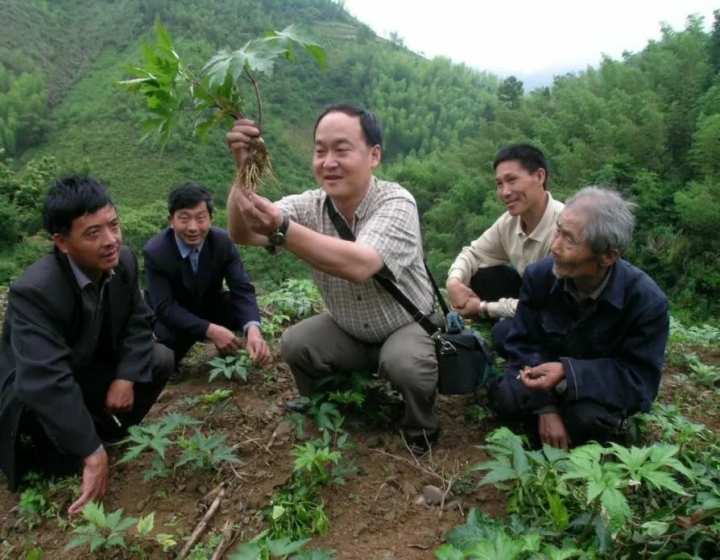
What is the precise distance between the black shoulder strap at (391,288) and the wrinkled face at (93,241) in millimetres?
1010

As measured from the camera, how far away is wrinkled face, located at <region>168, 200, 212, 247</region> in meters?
3.66

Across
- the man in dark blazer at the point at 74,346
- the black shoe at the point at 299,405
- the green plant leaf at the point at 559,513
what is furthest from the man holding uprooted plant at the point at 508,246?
the man in dark blazer at the point at 74,346

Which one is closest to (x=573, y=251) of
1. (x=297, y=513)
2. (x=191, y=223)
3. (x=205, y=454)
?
(x=297, y=513)

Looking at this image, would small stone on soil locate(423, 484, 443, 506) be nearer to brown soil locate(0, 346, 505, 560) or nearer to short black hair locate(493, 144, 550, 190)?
brown soil locate(0, 346, 505, 560)

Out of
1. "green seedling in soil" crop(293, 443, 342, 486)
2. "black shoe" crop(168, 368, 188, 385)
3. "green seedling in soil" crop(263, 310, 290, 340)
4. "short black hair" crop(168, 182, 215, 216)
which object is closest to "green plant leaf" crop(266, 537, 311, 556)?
"green seedling in soil" crop(293, 443, 342, 486)

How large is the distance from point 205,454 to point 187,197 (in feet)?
5.90

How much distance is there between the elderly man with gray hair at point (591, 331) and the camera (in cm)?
238

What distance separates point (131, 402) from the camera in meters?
2.80

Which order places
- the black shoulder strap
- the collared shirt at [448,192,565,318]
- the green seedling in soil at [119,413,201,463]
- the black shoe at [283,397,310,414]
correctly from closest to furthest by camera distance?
the green seedling in soil at [119,413,201,463] < the black shoulder strap < the black shoe at [283,397,310,414] < the collared shirt at [448,192,565,318]

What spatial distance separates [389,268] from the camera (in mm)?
2484

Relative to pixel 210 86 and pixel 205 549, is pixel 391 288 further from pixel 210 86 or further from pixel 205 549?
pixel 205 549

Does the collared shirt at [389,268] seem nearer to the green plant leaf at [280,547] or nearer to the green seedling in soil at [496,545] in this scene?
the green seedling in soil at [496,545]

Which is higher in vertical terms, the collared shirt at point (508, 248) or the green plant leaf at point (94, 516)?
the collared shirt at point (508, 248)

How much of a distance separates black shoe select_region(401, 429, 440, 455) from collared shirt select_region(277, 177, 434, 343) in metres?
0.51
